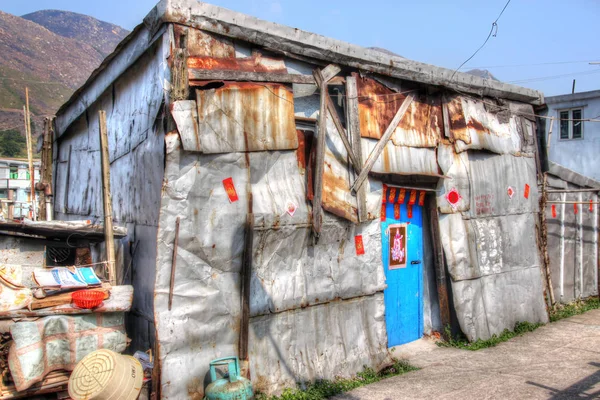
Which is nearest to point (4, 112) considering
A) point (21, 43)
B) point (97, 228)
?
point (21, 43)

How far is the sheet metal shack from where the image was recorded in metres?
5.51

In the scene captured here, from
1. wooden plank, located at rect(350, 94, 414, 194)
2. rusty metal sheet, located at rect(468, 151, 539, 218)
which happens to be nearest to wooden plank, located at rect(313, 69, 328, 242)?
wooden plank, located at rect(350, 94, 414, 194)

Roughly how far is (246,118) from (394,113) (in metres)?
2.74

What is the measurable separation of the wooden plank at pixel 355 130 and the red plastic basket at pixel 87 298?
3490 millimetres

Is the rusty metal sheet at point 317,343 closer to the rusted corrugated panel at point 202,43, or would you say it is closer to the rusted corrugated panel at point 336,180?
the rusted corrugated panel at point 336,180

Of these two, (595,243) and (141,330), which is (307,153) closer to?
(141,330)

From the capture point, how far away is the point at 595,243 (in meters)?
11.3

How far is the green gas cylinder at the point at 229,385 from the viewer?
5.00 meters

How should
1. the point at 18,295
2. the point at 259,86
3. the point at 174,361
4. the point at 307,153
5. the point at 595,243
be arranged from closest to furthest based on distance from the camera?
the point at 18,295 → the point at 174,361 → the point at 259,86 → the point at 307,153 → the point at 595,243

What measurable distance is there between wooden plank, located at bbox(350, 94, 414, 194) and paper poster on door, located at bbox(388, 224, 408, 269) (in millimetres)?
1346

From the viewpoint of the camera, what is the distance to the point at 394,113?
25.0 feet

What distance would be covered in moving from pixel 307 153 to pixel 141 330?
3.08m

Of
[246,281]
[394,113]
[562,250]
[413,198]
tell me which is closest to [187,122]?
[246,281]

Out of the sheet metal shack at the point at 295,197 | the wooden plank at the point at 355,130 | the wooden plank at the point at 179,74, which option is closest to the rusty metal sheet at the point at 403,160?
the sheet metal shack at the point at 295,197
